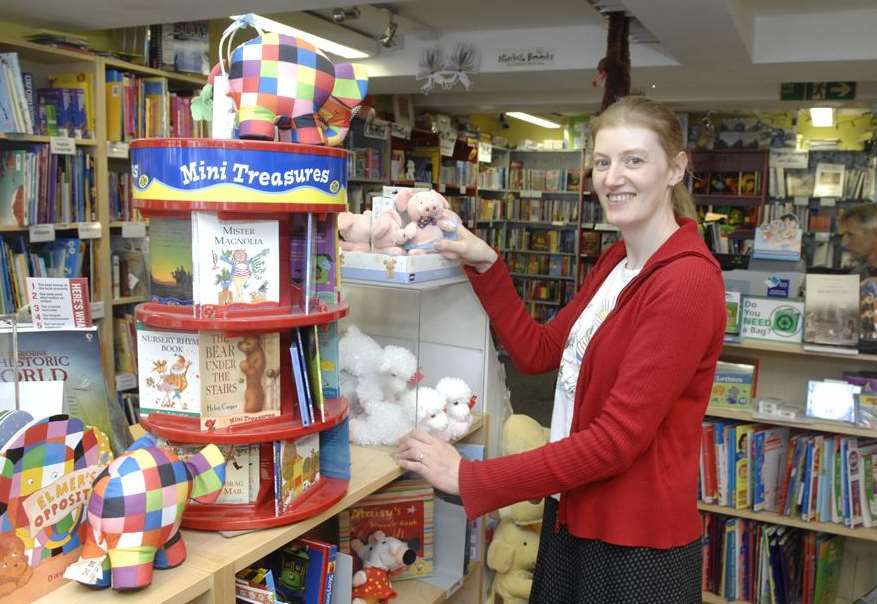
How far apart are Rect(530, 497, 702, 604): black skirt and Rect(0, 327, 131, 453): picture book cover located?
89 cm

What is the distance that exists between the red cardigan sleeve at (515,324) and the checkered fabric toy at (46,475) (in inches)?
36.6

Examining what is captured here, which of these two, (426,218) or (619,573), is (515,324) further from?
(619,573)

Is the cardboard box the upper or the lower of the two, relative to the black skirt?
upper

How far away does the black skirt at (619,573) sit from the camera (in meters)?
1.33

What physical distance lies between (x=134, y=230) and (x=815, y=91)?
188 inches

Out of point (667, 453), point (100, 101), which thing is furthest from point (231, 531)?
point (100, 101)

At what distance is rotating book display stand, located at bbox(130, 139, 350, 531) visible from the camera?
103 centimetres

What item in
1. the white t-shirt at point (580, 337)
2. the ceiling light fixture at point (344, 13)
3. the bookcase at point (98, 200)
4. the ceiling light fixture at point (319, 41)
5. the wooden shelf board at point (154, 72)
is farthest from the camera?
the ceiling light fixture at point (319, 41)

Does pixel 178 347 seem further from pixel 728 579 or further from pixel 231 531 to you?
pixel 728 579

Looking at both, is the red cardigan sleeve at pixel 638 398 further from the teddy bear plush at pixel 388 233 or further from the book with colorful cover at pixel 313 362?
the teddy bear plush at pixel 388 233

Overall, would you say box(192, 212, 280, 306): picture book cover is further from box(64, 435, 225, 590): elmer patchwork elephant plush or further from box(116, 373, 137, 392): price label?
box(116, 373, 137, 392): price label

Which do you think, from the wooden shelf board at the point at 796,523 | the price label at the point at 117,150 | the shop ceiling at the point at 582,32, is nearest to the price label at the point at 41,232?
the price label at the point at 117,150

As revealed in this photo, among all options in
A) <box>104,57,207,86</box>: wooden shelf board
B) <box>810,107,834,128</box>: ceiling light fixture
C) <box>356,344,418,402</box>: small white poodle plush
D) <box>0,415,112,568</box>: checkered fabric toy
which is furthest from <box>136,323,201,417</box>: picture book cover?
<box>810,107,834,128</box>: ceiling light fixture

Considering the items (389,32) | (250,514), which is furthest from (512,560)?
(389,32)
